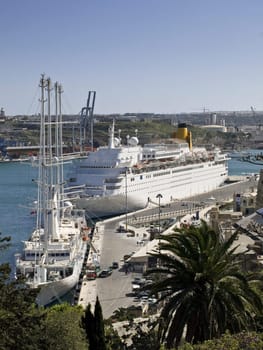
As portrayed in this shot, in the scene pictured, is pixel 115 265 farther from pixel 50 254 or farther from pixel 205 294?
pixel 205 294

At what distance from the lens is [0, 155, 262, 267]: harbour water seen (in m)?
21.1

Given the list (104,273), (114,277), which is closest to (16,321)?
(114,277)

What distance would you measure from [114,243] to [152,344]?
12650 mm

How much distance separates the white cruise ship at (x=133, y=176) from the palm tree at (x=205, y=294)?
786 inches

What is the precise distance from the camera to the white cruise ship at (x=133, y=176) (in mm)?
27031

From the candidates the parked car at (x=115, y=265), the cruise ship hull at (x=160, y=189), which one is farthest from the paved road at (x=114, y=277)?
the cruise ship hull at (x=160, y=189)

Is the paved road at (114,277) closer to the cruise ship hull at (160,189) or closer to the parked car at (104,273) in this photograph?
the parked car at (104,273)

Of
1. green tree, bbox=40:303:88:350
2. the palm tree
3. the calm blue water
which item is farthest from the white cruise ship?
the palm tree

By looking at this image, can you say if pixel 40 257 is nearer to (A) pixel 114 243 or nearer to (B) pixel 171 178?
(A) pixel 114 243

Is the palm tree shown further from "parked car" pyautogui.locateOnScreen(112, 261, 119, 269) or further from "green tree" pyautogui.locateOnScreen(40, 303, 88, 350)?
"parked car" pyautogui.locateOnScreen(112, 261, 119, 269)

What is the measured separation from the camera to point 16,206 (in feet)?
100.0

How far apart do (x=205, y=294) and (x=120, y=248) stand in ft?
41.7

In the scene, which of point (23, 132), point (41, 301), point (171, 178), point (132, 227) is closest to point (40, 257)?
point (41, 301)

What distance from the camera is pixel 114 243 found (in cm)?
1959
